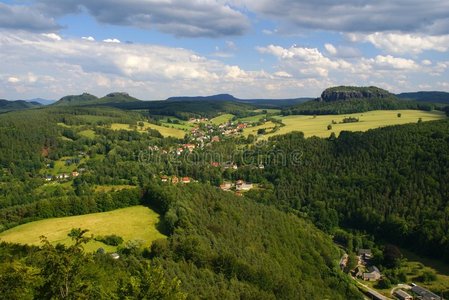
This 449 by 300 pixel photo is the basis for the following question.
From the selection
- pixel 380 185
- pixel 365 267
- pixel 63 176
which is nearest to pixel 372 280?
pixel 365 267

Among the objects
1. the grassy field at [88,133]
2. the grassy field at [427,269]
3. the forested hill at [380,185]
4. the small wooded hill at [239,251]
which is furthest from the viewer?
the grassy field at [88,133]

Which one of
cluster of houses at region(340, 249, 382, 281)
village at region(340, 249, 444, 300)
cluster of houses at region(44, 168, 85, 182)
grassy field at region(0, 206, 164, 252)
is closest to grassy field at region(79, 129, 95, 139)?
cluster of houses at region(44, 168, 85, 182)

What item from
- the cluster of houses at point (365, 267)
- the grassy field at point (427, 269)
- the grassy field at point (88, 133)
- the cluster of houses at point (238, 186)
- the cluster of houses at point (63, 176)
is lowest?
the cluster of houses at point (365, 267)

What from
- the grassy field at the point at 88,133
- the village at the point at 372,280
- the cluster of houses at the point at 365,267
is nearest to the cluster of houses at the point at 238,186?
the cluster of houses at the point at 365,267

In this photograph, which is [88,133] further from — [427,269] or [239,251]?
[427,269]

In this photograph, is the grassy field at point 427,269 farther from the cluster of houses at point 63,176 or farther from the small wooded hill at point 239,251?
the cluster of houses at point 63,176

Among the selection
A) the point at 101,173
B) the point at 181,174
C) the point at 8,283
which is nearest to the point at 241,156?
the point at 181,174

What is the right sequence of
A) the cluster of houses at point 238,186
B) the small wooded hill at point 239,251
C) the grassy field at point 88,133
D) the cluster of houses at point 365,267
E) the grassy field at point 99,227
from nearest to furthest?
the small wooded hill at point 239,251, the grassy field at point 99,227, the cluster of houses at point 365,267, the cluster of houses at point 238,186, the grassy field at point 88,133

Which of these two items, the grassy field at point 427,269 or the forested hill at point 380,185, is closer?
the grassy field at point 427,269
